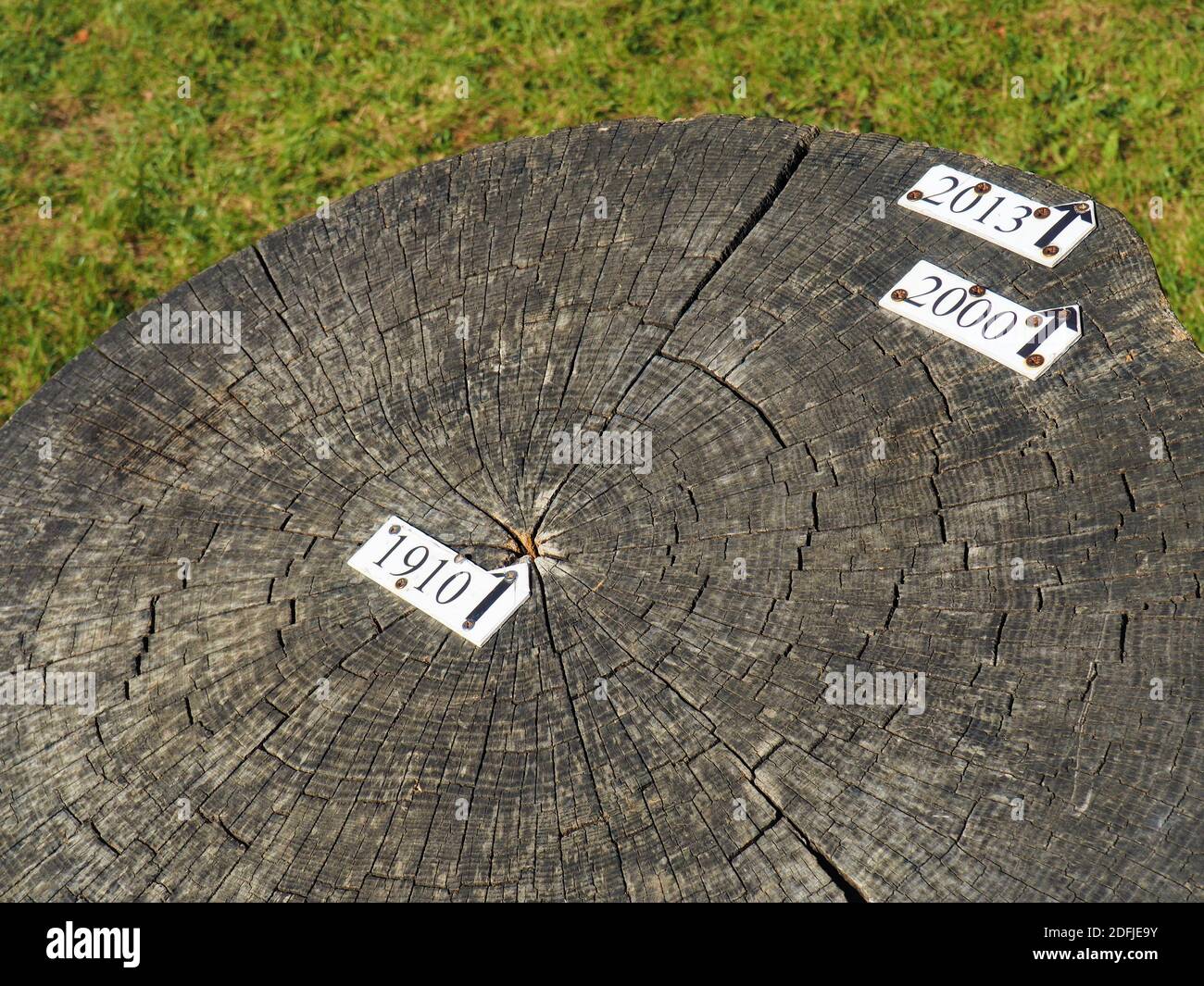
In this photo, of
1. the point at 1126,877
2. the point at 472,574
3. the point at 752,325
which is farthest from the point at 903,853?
the point at 752,325

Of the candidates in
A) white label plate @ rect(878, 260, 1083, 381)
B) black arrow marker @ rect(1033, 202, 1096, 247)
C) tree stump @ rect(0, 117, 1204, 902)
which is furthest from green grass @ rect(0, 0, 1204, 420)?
white label plate @ rect(878, 260, 1083, 381)

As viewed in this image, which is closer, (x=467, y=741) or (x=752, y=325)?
(x=467, y=741)

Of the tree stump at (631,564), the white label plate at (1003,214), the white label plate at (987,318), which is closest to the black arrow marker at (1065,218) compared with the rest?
the white label plate at (1003,214)

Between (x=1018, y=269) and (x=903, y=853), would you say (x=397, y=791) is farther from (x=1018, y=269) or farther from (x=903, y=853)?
(x=1018, y=269)

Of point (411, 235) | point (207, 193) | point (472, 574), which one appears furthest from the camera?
point (207, 193)

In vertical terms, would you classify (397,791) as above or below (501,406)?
below

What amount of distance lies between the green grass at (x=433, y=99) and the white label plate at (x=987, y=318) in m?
2.62

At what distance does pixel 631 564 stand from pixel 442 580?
1.57ft

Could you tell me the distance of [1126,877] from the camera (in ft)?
8.55

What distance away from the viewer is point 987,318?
11.6 feet

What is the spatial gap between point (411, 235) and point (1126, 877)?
108 inches

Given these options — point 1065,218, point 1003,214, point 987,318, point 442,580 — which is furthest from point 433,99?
point 442,580

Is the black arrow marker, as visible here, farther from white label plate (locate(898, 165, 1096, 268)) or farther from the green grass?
the green grass

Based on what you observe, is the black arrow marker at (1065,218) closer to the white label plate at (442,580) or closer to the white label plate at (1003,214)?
the white label plate at (1003,214)
